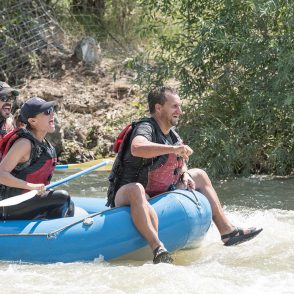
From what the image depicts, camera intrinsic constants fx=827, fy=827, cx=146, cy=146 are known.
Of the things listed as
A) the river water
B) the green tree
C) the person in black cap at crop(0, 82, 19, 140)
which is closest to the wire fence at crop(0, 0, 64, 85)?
the green tree

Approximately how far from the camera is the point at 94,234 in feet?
16.4

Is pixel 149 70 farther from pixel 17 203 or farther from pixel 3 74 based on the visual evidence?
pixel 17 203

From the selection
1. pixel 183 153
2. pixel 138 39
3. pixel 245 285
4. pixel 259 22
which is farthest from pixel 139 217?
pixel 138 39

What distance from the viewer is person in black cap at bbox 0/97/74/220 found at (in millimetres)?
5023

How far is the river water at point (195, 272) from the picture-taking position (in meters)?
4.40

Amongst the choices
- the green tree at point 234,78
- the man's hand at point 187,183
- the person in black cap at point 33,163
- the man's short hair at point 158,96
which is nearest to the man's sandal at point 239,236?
the man's hand at point 187,183

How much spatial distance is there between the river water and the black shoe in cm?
6

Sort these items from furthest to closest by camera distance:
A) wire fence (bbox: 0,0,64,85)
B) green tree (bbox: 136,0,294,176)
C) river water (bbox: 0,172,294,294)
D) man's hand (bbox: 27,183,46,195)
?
1. wire fence (bbox: 0,0,64,85)
2. green tree (bbox: 136,0,294,176)
3. man's hand (bbox: 27,183,46,195)
4. river water (bbox: 0,172,294,294)

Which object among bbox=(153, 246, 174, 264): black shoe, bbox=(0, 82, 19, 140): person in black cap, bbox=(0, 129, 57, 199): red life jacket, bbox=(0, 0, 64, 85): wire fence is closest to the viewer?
bbox=(153, 246, 174, 264): black shoe

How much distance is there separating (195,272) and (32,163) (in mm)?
1230

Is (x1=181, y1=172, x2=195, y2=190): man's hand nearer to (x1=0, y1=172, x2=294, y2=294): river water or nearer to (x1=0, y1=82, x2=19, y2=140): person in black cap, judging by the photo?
(x1=0, y1=172, x2=294, y2=294): river water

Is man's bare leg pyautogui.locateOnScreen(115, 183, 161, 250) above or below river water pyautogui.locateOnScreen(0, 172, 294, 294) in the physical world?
above

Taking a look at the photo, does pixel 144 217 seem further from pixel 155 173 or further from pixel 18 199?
pixel 18 199

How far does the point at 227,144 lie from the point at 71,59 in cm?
396
